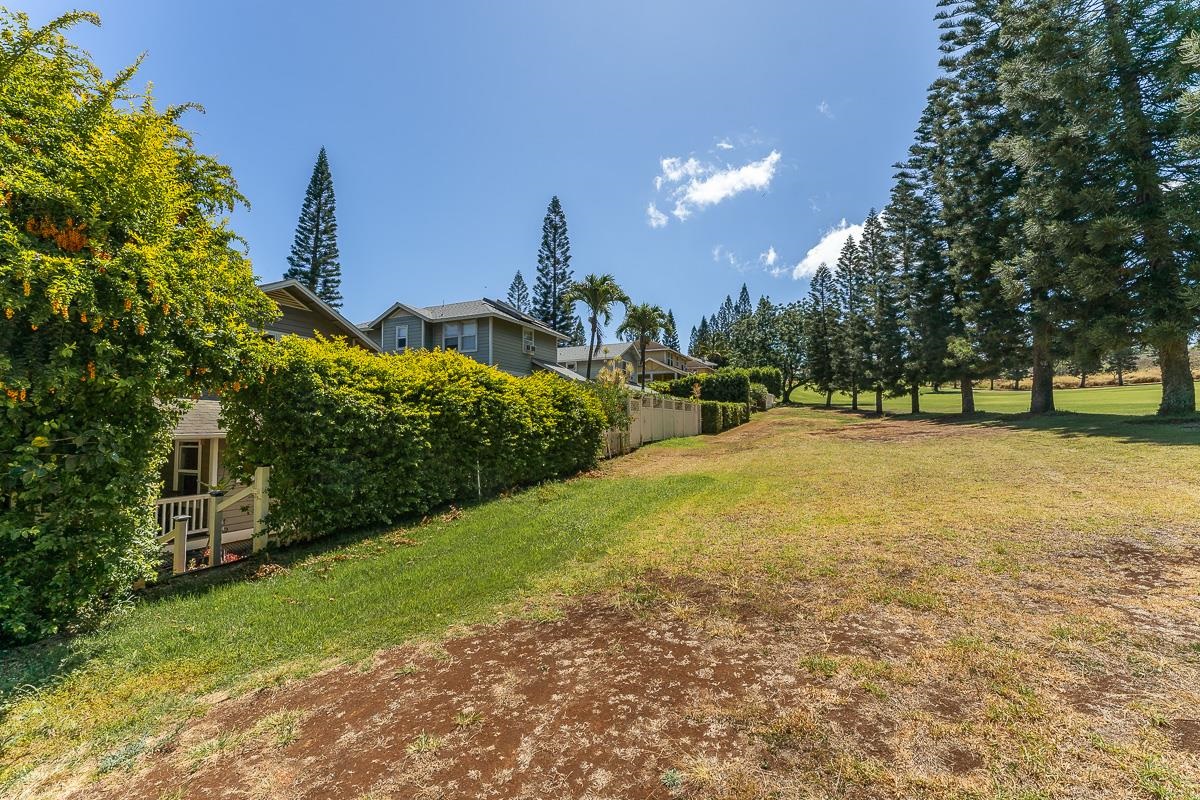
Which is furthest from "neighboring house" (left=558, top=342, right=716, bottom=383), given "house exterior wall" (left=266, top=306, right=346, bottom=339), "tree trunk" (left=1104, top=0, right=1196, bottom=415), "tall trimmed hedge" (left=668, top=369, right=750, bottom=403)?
"tree trunk" (left=1104, top=0, right=1196, bottom=415)

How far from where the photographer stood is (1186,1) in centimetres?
1237

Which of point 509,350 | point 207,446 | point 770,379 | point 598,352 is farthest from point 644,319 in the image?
point 207,446

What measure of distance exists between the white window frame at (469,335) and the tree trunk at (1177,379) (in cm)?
2304

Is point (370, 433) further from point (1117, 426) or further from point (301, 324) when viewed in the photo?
point (1117, 426)

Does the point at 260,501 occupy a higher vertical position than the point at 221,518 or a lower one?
higher

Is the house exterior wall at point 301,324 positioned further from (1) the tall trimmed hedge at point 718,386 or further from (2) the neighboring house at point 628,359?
(1) the tall trimmed hedge at point 718,386

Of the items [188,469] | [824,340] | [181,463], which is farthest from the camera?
[824,340]

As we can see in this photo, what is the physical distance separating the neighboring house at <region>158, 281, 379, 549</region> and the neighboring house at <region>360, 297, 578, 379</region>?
6.13 meters

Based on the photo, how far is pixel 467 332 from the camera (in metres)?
22.2

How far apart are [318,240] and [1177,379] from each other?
46.2 m

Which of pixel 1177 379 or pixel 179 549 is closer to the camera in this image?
pixel 179 549

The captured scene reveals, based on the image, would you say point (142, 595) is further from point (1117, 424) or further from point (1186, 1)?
point (1186, 1)

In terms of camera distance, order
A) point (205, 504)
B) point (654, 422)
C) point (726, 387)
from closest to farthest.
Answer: point (205, 504), point (654, 422), point (726, 387)

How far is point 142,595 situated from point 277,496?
5.24 feet
